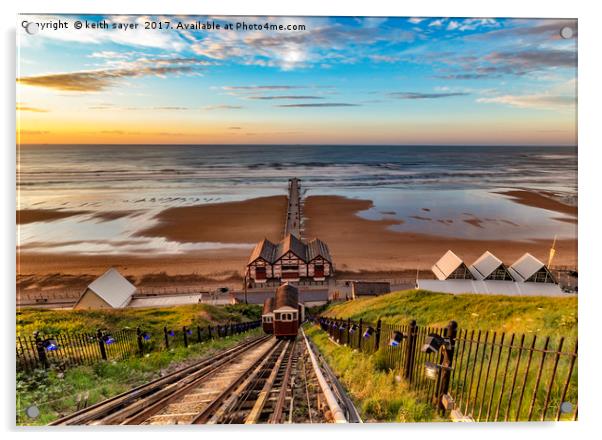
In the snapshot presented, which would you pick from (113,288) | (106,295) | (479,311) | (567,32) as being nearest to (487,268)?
(479,311)

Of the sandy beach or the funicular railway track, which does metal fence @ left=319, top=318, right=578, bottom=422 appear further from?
the sandy beach

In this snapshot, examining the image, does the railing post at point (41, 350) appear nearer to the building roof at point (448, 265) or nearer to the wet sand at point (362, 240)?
the building roof at point (448, 265)

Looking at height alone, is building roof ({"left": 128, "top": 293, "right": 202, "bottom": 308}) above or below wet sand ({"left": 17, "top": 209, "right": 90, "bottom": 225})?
below

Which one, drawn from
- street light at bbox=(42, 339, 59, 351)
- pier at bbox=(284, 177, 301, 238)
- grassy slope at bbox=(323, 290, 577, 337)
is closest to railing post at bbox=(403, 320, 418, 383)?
grassy slope at bbox=(323, 290, 577, 337)

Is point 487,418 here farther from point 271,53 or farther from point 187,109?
point 187,109

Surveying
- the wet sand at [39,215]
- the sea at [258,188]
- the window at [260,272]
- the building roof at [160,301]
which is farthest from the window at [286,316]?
the wet sand at [39,215]

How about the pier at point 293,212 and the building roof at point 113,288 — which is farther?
the pier at point 293,212
